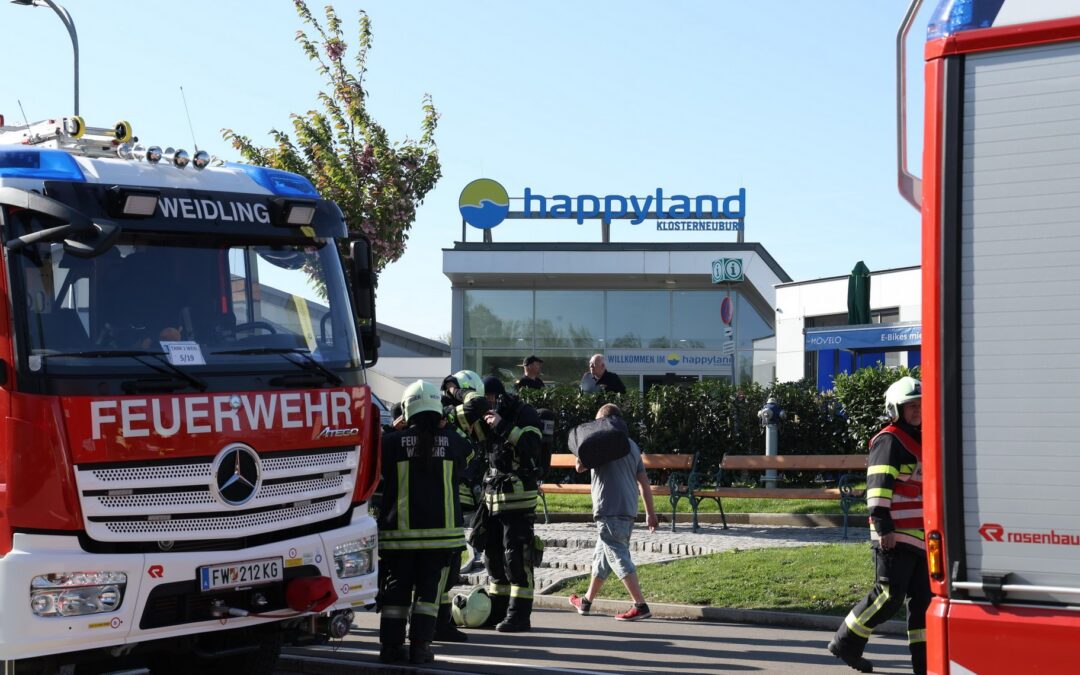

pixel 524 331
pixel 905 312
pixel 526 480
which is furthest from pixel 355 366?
pixel 524 331

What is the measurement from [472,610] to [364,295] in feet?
10.5

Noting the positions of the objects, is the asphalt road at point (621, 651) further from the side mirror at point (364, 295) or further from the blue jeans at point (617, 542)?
the side mirror at point (364, 295)

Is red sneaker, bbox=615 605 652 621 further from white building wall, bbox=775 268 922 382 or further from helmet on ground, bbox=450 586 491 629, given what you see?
white building wall, bbox=775 268 922 382

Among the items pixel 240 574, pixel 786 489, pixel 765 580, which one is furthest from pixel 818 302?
pixel 240 574

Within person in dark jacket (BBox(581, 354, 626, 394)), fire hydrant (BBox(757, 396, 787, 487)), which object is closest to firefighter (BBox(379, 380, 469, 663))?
person in dark jacket (BBox(581, 354, 626, 394))

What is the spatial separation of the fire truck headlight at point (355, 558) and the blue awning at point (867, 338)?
65.8 ft

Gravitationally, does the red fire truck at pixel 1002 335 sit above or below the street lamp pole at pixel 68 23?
below

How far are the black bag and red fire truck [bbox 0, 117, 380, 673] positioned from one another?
10.3 feet

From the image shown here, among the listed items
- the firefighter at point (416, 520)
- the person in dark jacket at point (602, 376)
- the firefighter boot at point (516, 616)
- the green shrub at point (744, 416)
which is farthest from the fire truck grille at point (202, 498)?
the green shrub at point (744, 416)

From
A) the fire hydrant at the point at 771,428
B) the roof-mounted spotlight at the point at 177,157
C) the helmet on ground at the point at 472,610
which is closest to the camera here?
the roof-mounted spotlight at the point at 177,157

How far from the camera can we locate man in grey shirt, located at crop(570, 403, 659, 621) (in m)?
10.7

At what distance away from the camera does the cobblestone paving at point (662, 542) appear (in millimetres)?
13492

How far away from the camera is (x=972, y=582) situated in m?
4.80

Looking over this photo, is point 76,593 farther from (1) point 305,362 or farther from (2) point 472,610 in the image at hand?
(2) point 472,610
